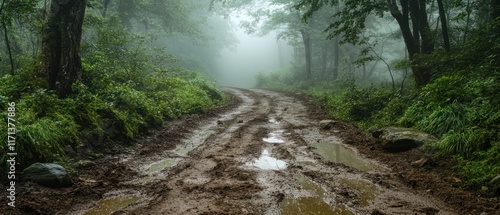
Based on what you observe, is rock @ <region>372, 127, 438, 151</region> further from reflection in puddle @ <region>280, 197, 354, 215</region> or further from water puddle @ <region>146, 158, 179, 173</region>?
water puddle @ <region>146, 158, 179, 173</region>

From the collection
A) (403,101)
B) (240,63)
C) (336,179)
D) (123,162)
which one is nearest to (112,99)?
(123,162)

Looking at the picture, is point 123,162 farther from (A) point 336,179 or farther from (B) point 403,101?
(B) point 403,101

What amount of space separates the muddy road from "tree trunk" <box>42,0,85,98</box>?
244 cm

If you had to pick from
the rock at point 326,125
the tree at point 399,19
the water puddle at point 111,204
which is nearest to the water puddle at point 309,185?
the water puddle at point 111,204

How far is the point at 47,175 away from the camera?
4.19 m

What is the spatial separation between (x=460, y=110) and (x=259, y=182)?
4428mm

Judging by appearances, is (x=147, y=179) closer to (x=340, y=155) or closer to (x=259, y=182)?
(x=259, y=182)

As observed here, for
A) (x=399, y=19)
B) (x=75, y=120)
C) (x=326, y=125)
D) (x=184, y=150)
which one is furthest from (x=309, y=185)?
(x=399, y=19)

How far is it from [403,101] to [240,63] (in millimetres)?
66694

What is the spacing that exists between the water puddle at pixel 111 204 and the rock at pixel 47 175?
777 millimetres

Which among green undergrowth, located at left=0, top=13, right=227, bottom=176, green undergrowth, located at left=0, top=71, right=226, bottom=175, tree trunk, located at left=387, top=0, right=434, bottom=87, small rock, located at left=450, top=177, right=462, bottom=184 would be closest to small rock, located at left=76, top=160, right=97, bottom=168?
green undergrowth, located at left=0, top=13, right=227, bottom=176

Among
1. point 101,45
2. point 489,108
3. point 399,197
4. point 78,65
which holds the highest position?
point 101,45

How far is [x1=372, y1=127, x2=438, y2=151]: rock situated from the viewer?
5.84 m

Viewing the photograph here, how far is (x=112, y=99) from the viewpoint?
8.12 meters
